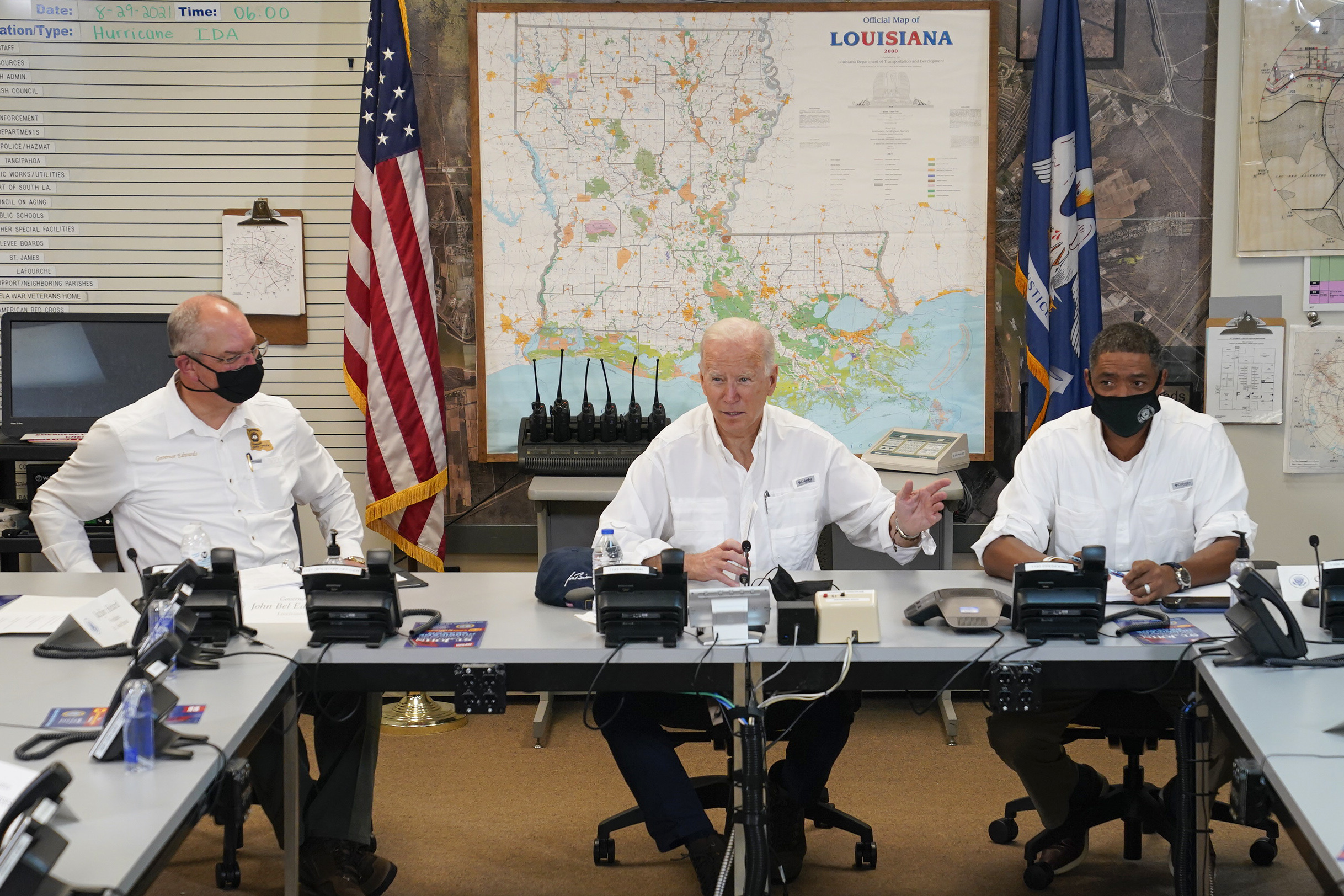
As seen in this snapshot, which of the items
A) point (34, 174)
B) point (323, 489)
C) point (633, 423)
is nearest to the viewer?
point (323, 489)

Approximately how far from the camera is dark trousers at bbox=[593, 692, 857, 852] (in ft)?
8.64

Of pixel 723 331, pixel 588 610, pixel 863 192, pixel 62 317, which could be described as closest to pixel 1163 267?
pixel 863 192

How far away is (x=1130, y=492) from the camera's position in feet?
10.2

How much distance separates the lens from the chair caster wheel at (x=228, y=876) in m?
2.97

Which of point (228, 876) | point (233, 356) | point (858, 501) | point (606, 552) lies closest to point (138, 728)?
point (606, 552)

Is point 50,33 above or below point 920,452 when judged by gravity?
above

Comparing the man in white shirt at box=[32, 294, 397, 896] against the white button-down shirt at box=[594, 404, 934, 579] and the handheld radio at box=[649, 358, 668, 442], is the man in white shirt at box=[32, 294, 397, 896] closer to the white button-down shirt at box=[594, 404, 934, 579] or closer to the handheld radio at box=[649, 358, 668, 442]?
the white button-down shirt at box=[594, 404, 934, 579]

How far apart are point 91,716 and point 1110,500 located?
251 cm

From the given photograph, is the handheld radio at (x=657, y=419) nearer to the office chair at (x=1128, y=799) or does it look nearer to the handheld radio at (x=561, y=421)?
the handheld radio at (x=561, y=421)

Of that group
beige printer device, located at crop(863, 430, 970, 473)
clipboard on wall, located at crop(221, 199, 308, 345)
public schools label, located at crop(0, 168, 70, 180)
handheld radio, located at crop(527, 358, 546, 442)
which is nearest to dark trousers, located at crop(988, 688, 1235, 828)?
beige printer device, located at crop(863, 430, 970, 473)

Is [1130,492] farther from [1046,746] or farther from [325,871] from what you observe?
[325,871]

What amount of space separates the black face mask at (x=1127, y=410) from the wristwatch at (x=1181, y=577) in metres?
0.44

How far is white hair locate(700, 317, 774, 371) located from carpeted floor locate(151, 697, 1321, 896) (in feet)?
4.58

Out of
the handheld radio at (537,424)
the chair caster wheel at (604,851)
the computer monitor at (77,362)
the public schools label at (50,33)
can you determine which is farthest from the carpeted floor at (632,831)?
the public schools label at (50,33)
